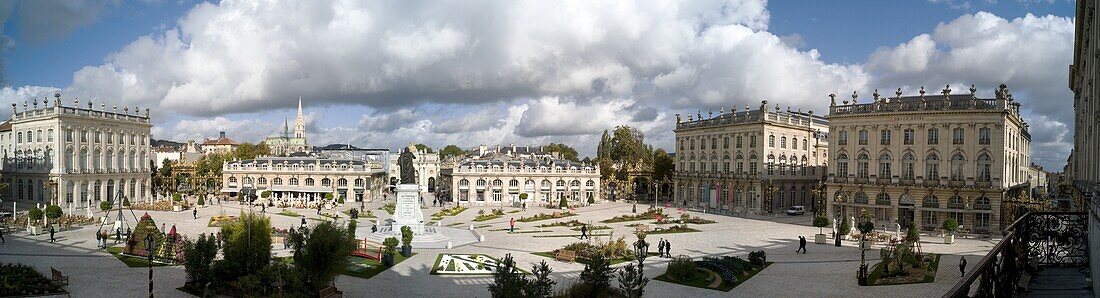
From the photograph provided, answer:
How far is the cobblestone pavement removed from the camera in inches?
961

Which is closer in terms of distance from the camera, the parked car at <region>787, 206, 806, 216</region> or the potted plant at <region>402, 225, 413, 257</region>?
the potted plant at <region>402, 225, 413, 257</region>

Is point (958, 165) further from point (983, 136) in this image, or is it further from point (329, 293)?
point (329, 293)

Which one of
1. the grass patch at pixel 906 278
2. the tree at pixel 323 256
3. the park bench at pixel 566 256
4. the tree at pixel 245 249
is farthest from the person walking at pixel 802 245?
the tree at pixel 245 249

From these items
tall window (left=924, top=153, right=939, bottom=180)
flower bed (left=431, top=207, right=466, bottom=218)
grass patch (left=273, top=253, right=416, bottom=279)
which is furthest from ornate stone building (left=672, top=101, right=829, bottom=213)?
grass patch (left=273, top=253, right=416, bottom=279)

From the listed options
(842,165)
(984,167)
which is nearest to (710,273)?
(984,167)

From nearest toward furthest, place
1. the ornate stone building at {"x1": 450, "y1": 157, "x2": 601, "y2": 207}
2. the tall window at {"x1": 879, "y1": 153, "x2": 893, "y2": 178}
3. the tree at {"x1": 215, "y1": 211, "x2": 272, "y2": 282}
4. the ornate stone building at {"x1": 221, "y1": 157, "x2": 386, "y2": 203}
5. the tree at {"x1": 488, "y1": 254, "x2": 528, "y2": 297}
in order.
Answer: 1. the tree at {"x1": 488, "y1": 254, "x2": 528, "y2": 297}
2. the tree at {"x1": 215, "y1": 211, "x2": 272, "y2": 282}
3. the tall window at {"x1": 879, "y1": 153, "x2": 893, "y2": 178}
4. the ornate stone building at {"x1": 450, "y1": 157, "x2": 601, "y2": 207}
5. the ornate stone building at {"x1": 221, "y1": 157, "x2": 386, "y2": 203}

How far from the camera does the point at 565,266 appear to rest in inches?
1187

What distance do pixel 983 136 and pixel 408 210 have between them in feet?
137

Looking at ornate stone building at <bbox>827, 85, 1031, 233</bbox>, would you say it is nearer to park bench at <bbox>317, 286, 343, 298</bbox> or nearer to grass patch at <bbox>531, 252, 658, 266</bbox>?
grass patch at <bbox>531, 252, 658, 266</bbox>

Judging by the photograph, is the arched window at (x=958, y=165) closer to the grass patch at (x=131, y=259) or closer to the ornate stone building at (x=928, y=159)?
the ornate stone building at (x=928, y=159)

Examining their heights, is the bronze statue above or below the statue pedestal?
above

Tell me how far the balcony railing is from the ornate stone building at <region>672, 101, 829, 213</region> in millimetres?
52776

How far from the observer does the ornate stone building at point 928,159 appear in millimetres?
45719

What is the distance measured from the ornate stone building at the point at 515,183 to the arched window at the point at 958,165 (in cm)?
4031
